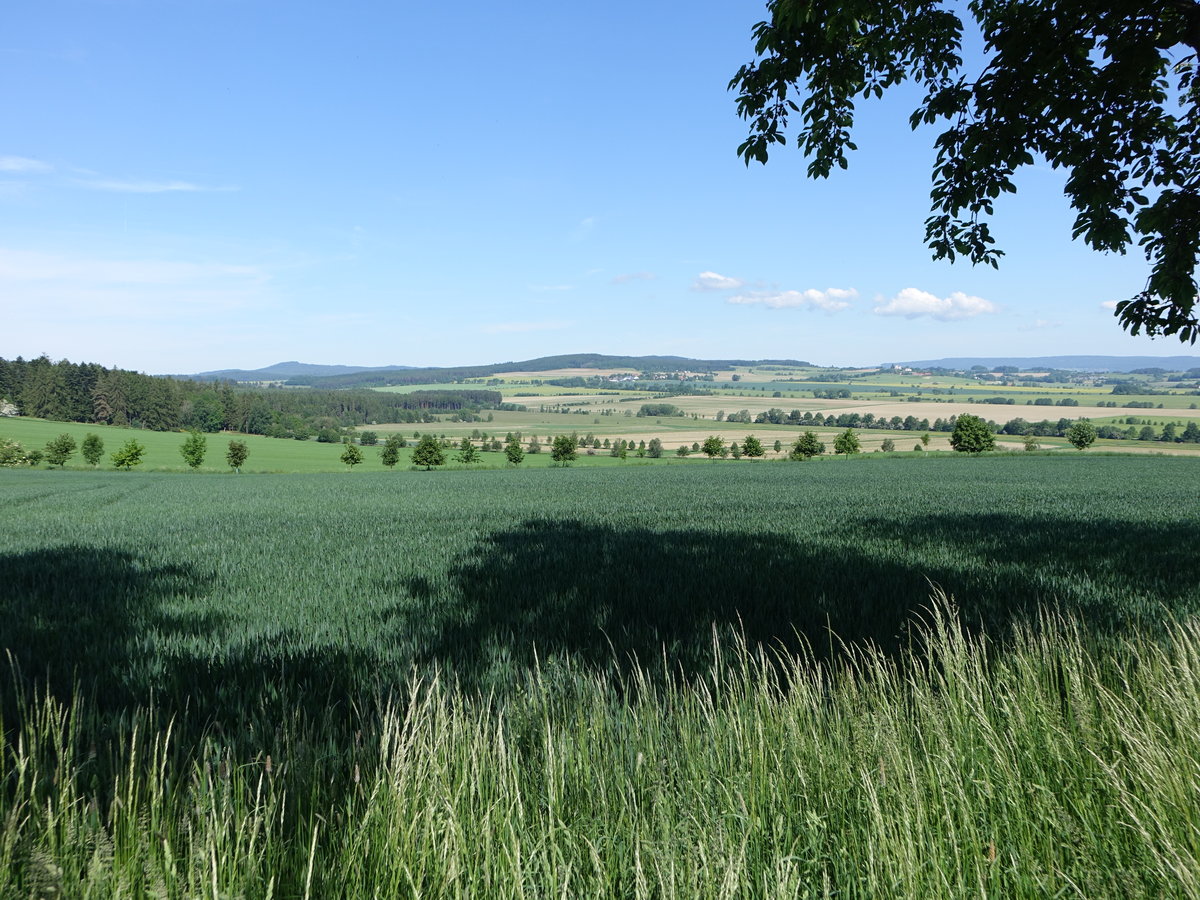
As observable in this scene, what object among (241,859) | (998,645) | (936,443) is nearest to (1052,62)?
(998,645)

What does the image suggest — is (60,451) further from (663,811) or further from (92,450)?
(663,811)

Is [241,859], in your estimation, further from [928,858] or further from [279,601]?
[279,601]

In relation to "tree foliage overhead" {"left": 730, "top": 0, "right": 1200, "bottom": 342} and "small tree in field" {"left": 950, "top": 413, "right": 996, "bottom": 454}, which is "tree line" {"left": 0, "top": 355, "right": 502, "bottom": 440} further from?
"tree foliage overhead" {"left": 730, "top": 0, "right": 1200, "bottom": 342}

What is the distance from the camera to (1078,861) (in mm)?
2314

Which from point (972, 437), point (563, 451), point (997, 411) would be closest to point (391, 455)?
point (563, 451)

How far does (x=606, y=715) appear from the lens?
11.1 ft

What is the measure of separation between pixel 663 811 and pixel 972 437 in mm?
76977

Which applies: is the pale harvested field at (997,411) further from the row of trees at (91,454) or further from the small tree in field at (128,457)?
the small tree in field at (128,457)

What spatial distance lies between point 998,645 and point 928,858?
11.2ft

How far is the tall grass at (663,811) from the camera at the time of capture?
2.08 m

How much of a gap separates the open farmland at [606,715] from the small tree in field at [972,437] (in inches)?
2512

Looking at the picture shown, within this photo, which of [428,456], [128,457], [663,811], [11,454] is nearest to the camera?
[663,811]

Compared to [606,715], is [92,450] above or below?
below

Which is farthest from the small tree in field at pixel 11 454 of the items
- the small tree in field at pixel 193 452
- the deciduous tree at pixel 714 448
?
the deciduous tree at pixel 714 448
